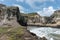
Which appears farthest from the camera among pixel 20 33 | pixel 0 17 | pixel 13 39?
pixel 0 17

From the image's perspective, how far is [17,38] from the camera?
Answer: 38.2 metres

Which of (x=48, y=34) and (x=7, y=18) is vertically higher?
(x=7, y=18)

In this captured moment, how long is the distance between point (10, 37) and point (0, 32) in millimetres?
4041

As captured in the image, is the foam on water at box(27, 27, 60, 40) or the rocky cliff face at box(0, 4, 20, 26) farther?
the foam on water at box(27, 27, 60, 40)

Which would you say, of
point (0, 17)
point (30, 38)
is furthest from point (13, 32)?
point (0, 17)

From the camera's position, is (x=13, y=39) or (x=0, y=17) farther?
(x=0, y=17)

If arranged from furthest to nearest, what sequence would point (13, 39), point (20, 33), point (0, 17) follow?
point (0, 17)
point (20, 33)
point (13, 39)

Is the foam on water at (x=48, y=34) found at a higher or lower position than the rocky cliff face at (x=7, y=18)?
lower

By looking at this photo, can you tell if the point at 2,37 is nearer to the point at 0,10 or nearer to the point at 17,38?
the point at 17,38

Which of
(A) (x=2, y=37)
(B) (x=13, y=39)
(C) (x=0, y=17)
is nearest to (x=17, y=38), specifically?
(B) (x=13, y=39)

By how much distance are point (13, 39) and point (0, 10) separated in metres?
41.7

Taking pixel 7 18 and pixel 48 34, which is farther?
pixel 7 18

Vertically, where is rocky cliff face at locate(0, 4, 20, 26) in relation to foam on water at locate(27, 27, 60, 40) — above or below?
above

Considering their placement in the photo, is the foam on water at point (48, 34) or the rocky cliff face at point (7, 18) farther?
the foam on water at point (48, 34)
